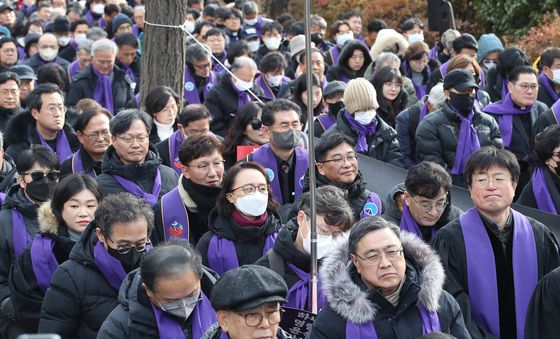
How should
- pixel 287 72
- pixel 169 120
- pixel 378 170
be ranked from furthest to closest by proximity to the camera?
pixel 287 72
pixel 169 120
pixel 378 170

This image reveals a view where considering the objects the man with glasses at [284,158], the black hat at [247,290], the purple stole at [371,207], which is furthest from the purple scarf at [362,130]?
the black hat at [247,290]

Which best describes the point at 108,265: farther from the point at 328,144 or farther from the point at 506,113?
the point at 506,113

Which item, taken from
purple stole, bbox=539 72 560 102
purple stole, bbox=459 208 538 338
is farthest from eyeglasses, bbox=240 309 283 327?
purple stole, bbox=539 72 560 102

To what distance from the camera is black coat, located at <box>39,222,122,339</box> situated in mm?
6273

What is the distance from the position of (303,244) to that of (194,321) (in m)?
0.95

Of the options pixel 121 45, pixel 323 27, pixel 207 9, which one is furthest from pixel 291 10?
pixel 121 45

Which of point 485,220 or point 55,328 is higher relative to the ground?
point 485,220

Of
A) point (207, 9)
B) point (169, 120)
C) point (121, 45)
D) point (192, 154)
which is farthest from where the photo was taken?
point (207, 9)

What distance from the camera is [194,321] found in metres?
5.62

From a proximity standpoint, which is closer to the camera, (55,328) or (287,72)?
(55,328)

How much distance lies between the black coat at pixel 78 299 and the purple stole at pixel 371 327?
158 cm

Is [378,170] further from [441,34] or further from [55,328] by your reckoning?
[441,34]

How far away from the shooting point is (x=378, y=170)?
8.98 metres

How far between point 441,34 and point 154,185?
32.8 ft
